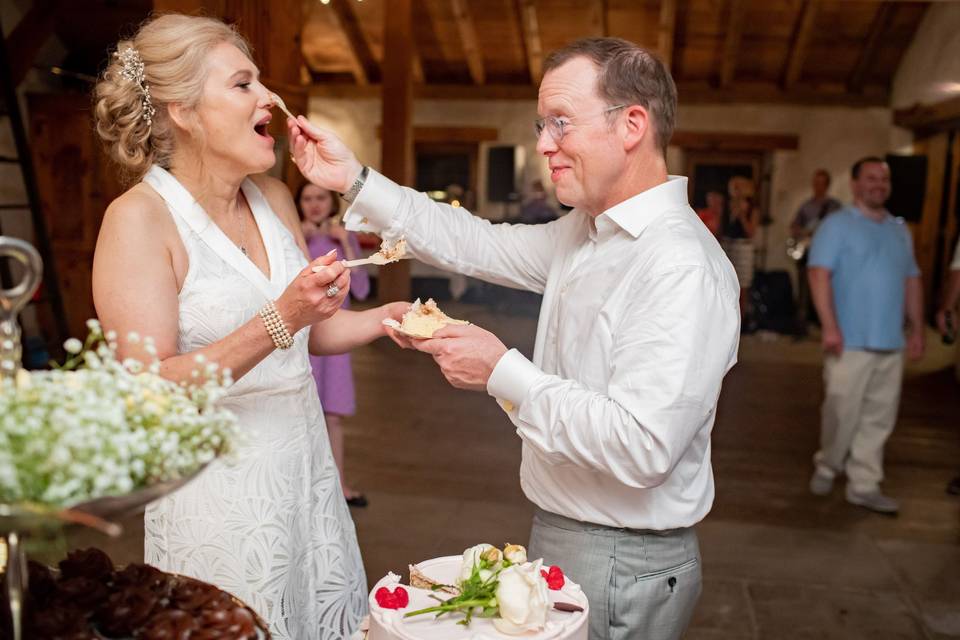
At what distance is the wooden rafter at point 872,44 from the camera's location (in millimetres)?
12594

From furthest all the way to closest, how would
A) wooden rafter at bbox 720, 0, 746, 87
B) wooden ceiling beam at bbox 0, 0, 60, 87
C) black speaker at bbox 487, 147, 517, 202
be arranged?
black speaker at bbox 487, 147, 517, 202 < wooden rafter at bbox 720, 0, 746, 87 < wooden ceiling beam at bbox 0, 0, 60, 87

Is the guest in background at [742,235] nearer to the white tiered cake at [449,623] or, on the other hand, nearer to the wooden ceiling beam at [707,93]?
the wooden ceiling beam at [707,93]

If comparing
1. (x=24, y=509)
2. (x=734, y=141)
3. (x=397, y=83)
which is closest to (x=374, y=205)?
(x=24, y=509)

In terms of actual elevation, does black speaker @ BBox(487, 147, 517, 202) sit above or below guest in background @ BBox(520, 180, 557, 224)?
above

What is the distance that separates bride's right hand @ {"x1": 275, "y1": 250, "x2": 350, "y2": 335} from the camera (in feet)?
5.78

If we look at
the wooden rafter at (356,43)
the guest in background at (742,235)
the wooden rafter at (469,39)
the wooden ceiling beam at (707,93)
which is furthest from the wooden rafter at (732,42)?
the wooden rafter at (356,43)

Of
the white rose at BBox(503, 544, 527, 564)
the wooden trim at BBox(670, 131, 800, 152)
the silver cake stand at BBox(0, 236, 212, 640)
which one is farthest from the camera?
the wooden trim at BBox(670, 131, 800, 152)

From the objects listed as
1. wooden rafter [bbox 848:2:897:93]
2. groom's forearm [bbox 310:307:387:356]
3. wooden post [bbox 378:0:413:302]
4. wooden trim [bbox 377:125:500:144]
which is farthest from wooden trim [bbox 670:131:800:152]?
groom's forearm [bbox 310:307:387:356]

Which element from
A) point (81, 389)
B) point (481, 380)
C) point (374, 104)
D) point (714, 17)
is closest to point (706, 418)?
point (481, 380)

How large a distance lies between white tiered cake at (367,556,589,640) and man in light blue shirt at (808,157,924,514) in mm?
3789

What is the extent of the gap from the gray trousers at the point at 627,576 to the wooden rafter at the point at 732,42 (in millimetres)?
11252

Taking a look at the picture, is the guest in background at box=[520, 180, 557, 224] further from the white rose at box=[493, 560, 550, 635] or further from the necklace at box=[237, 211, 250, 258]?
the white rose at box=[493, 560, 550, 635]

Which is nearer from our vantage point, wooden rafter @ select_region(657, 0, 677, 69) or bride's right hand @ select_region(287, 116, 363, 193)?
bride's right hand @ select_region(287, 116, 363, 193)

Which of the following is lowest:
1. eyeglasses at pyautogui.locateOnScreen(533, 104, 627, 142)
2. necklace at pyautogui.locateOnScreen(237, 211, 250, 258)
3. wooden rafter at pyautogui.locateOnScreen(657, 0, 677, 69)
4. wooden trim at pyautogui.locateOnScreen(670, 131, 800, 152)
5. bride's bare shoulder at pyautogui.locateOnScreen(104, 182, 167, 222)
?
necklace at pyautogui.locateOnScreen(237, 211, 250, 258)
